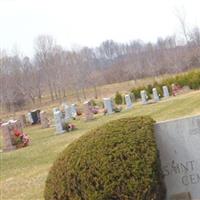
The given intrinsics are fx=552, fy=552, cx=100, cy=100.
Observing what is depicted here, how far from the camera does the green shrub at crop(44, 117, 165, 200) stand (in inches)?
231

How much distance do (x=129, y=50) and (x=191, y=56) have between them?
43807mm

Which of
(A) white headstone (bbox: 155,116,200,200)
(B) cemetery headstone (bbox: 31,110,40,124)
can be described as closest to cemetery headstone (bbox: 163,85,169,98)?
(B) cemetery headstone (bbox: 31,110,40,124)

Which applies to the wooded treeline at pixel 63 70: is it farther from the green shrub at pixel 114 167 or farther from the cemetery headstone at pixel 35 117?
the green shrub at pixel 114 167

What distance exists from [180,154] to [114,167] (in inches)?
33.6

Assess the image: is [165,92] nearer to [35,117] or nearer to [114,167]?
[35,117]

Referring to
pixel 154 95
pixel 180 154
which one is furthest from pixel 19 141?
pixel 154 95

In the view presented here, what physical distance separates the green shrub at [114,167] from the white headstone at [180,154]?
238 mm

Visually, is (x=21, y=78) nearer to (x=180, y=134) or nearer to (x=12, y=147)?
(x=12, y=147)

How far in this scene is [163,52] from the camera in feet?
273

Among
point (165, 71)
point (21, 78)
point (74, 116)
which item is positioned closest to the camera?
point (74, 116)

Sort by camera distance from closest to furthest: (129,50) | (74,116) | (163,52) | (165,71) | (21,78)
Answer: (74,116) < (21,78) < (165,71) < (163,52) < (129,50)

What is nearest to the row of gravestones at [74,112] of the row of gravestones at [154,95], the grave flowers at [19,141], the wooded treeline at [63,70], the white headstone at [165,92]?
the row of gravestones at [154,95]

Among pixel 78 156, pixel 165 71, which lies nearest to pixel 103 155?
pixel 78 156

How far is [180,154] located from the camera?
6293 mm
